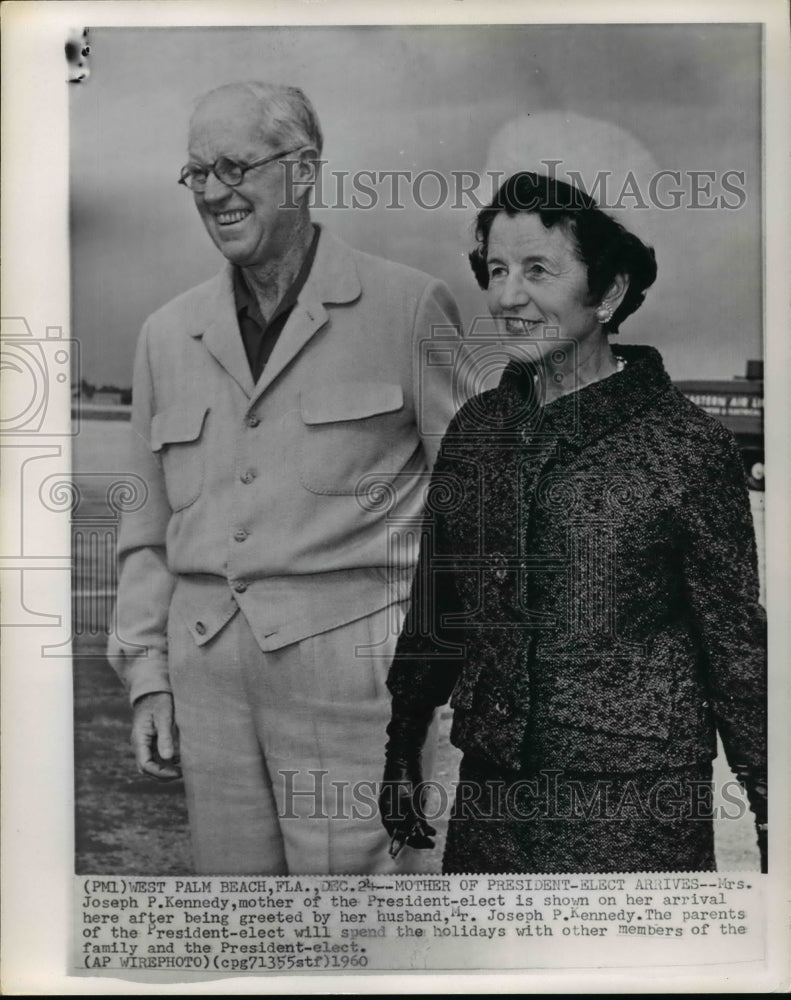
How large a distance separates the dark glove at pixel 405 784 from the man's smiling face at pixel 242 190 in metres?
1.40

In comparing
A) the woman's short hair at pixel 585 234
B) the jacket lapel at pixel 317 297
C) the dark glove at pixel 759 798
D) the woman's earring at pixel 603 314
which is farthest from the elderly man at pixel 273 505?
the dark glove at pixel 759 798

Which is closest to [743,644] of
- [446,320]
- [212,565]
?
[446,320]

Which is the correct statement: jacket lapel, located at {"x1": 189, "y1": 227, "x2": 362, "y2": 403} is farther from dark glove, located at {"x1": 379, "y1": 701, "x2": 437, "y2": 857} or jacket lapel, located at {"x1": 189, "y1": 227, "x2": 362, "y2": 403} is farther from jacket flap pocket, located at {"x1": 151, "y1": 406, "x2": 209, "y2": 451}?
dark glove, located at {"x1": 379, "y1": 701, "x2": 437, "y2": 857}

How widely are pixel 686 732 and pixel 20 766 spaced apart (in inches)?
78.1

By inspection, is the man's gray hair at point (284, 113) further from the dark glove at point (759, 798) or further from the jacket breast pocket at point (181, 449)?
the dark glove at point (759, 798)

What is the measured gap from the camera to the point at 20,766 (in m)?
3.49

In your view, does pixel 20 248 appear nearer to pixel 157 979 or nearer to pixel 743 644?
pixel 157 979

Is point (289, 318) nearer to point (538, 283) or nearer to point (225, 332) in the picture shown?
point (225, 332)

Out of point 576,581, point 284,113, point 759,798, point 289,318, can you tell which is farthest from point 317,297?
point 759,798

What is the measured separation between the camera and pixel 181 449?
11.2ft

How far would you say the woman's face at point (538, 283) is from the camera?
3.29 m

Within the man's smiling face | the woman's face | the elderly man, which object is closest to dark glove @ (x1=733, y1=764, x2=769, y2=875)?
the elderly man

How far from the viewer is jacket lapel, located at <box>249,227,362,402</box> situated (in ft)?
11.0

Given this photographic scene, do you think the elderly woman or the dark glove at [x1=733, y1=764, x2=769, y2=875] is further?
the dark glove at [x1=733, y1=764, x2=769, y2=875]
